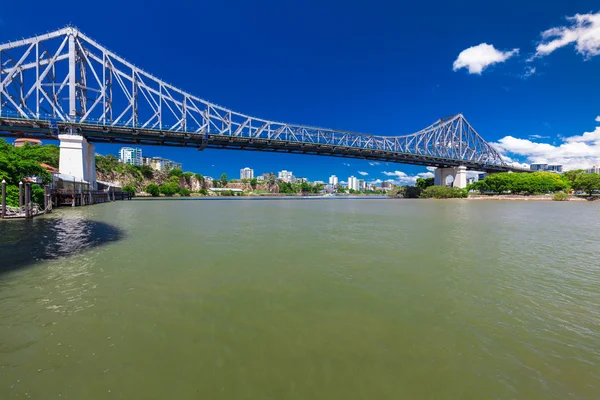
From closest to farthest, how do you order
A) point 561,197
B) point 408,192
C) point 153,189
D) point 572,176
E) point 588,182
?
Answer: point 561,197
point 588,182
point 572,176
point 408,192
point 153,189

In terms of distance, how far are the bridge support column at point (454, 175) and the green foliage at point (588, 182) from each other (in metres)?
25.4

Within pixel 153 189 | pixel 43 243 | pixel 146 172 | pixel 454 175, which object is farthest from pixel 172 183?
pixel 43 243

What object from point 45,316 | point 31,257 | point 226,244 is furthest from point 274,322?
point 31,257

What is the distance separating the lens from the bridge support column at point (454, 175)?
73.6m

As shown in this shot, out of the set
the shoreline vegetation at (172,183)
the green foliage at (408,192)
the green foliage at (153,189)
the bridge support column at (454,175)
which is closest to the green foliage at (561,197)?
the bridge support column at (454,175)

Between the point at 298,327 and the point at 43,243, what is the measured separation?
38.9 ft

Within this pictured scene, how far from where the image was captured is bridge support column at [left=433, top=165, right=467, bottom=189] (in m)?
73.6

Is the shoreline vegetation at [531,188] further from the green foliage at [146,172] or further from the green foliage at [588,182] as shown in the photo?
the green foliage at [146,172]

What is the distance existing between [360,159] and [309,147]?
16017 mm

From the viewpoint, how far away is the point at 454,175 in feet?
249

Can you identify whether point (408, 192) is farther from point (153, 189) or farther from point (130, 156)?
point (130, 156)

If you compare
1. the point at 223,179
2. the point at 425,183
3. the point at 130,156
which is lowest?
the point at 425,183

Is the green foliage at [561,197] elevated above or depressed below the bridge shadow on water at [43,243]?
above

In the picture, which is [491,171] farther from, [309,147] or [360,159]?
[309,147]
